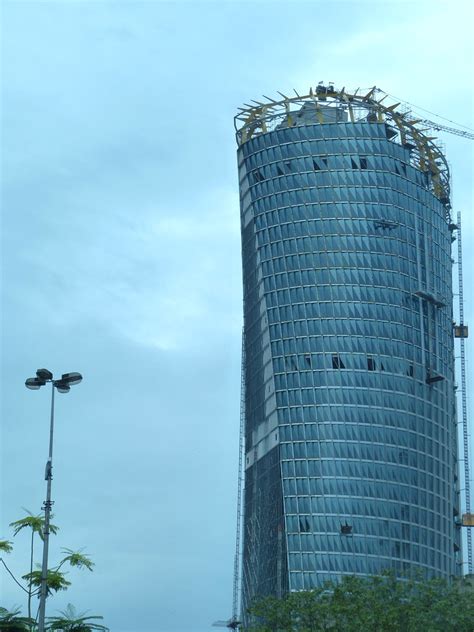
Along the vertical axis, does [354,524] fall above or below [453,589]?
above

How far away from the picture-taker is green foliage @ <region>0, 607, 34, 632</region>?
44562 millimetres

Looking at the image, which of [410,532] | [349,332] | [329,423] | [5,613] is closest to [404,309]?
[349,332]

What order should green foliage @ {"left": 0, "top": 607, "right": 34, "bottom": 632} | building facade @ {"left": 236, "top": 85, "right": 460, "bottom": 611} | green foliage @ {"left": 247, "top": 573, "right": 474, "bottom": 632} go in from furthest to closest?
building facade @ {"left": 236, "top": 85, "right": 460, "bottom": 611}
green foliage @ {"left": 247, "top": 573, "right": 474, "bottom": 632}
green foliage @ {"left": 0, "top": 607, "right": 34, "bottom": 632}

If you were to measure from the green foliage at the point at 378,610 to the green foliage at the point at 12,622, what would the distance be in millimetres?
36921

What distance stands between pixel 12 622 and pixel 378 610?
141 feet

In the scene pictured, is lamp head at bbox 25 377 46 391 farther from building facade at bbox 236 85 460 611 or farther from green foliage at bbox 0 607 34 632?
building facade at bbox 236 85 460 611

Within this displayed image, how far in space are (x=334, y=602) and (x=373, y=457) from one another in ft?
336

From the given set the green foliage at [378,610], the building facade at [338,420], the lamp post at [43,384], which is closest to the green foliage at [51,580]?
the lamp post at [43,384]

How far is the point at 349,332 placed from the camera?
194750 millimetres

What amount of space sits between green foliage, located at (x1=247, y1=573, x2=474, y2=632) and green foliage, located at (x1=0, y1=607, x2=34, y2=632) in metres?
36.9

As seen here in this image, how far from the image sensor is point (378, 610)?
83188 millimetres

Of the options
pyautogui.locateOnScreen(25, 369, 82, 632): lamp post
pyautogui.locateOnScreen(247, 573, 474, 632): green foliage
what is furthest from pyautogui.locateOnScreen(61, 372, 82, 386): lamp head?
pyautogui.locateOnScreen(247, 573, 474, 632): green foliage

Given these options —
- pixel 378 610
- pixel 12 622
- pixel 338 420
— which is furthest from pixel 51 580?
pixel 338 420

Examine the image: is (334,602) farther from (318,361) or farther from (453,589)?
(318,361)
